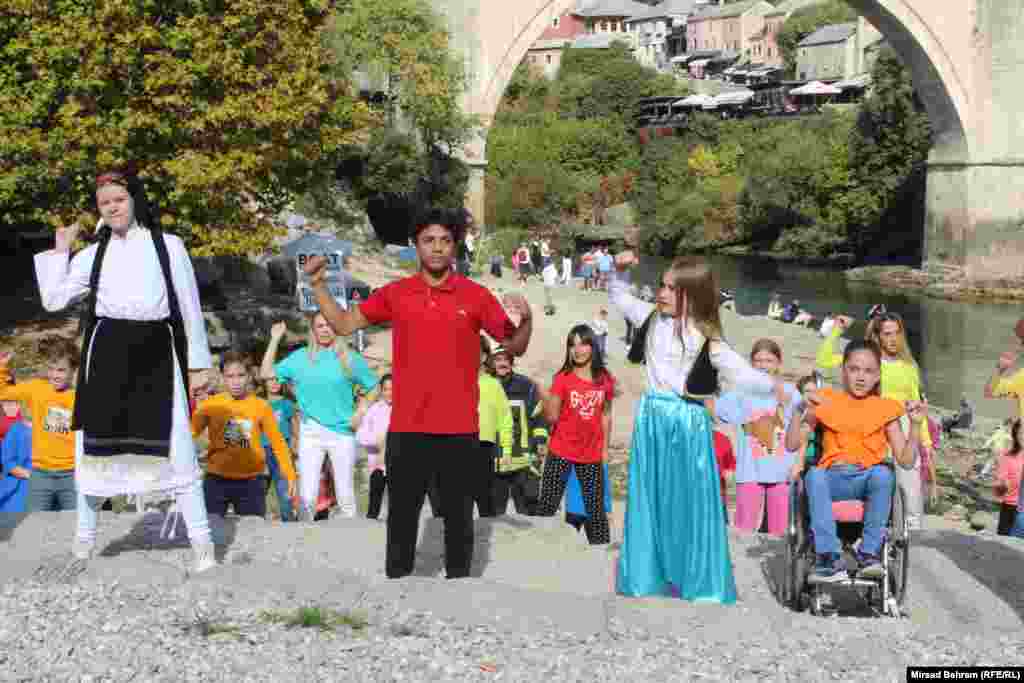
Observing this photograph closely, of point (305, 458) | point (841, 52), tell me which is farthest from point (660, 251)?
point (305, 458)

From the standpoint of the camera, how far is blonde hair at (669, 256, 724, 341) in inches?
212

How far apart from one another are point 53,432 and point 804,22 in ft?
A: 341

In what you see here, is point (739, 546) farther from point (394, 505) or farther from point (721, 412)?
point (394, 505)

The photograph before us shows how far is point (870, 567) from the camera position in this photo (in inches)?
218

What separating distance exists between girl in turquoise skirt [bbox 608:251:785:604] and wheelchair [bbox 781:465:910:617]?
12.2 inches

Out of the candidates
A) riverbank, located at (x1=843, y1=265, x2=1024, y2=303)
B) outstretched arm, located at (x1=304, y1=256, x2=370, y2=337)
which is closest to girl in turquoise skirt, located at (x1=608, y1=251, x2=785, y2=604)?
outstretched arm, located at (x1=304, y1=256, x2=370, y2=337)

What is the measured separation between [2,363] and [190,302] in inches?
121

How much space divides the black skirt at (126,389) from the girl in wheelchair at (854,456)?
2533 millimetres

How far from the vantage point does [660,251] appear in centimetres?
6275

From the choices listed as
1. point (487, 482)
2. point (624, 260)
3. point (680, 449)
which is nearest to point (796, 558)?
point (680, 449)

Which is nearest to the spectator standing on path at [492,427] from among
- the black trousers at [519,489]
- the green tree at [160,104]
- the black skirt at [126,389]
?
the black trousers at [519,489]

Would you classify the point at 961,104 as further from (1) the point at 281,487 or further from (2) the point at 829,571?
(2) the point at 829,571

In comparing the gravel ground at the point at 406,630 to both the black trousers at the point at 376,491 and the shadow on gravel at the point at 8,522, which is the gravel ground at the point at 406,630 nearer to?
the shadow on gravel at the point at 8,522

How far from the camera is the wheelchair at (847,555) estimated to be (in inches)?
221
